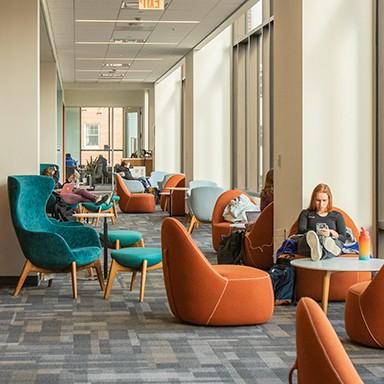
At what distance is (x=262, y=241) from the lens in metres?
9.30

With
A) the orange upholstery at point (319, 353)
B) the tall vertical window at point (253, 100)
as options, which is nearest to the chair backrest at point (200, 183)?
the tall vertical window at point (253, 100)

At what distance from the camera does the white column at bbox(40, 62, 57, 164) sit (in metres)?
16.9

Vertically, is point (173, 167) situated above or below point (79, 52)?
below

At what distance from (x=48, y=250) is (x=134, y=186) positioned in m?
13.8

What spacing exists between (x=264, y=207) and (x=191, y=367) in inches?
186

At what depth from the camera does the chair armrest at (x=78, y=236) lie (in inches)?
324

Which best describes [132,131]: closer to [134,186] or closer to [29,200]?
[134,186]

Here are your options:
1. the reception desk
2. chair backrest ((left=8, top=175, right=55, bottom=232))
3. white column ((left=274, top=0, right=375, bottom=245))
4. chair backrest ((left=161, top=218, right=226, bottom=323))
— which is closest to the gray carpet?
chair backrest ((left=161, top=218, right=226, bottom=323))

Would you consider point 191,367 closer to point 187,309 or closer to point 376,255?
point 187,309

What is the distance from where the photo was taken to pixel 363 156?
8156mm

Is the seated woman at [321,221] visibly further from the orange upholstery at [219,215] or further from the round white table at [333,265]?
the orange upholstery at [219,215]

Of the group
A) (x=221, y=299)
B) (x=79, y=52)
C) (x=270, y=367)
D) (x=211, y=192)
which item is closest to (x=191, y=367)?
(x=270, y=367)

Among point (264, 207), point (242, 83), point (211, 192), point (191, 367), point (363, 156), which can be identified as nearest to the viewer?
point (191, 367)

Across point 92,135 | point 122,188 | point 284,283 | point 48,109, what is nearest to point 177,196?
point 122,188
